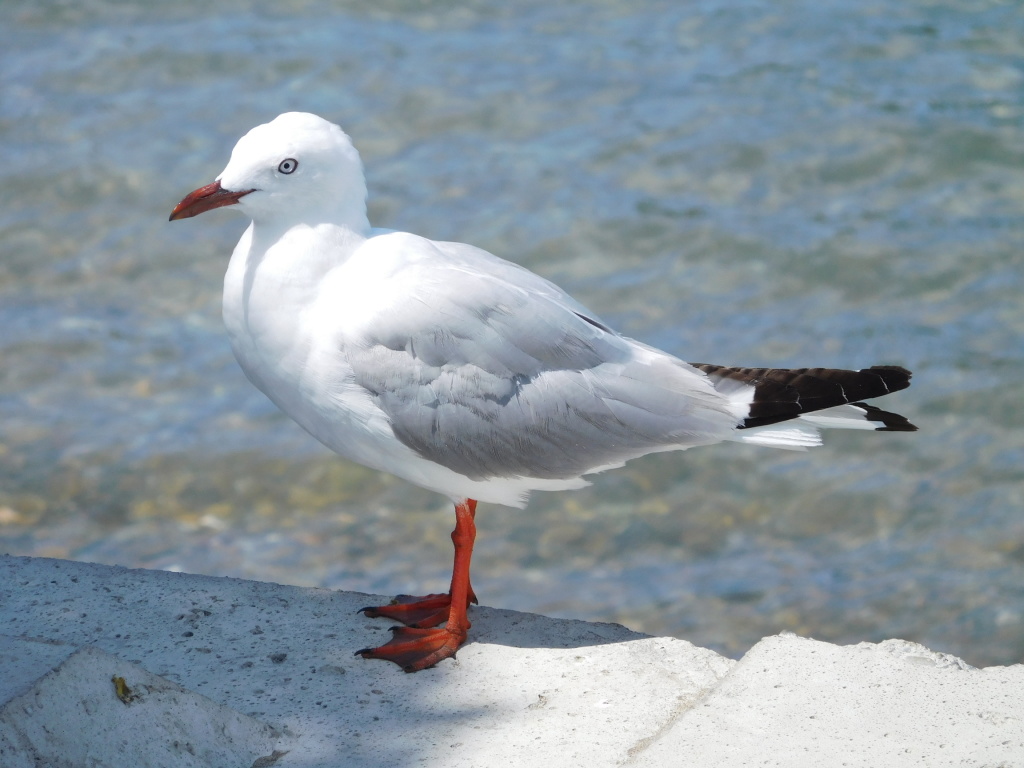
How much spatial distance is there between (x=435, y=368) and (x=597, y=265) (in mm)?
3456

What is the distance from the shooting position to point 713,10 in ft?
28.3

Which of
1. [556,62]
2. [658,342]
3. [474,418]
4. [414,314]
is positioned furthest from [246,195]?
[556,62]

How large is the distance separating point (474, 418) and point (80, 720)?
1.25m

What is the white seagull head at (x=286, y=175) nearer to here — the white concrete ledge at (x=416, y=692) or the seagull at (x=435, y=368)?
the seagull at (x=435, y=368)

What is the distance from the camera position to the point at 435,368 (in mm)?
3297

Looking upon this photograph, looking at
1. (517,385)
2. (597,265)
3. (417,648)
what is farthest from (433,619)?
(597,265)

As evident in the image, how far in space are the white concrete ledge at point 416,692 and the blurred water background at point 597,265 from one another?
1.66 m

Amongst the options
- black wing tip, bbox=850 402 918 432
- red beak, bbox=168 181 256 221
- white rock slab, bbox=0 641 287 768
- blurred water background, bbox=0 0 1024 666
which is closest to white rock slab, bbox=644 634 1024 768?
black wing tip, bbox=850 402 918 432

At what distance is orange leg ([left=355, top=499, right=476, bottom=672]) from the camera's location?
337 cm

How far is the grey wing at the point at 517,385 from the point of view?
327 cm

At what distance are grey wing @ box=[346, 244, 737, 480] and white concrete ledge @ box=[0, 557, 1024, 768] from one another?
553 millimetres

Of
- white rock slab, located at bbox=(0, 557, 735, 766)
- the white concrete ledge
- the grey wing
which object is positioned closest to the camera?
the white concrete ledge

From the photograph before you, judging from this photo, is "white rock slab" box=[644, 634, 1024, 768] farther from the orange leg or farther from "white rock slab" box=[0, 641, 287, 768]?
"white rock slab" box=[0, 641, 287, 768]

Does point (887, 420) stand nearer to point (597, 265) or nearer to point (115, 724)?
point (115, 724)
